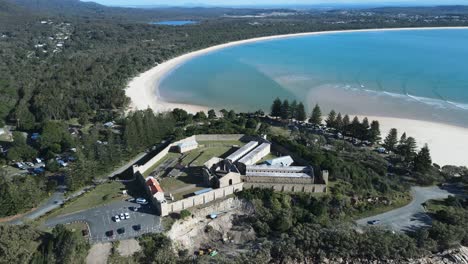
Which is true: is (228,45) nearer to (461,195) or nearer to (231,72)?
(231,72)

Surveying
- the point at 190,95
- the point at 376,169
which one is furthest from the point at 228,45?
the point at 376,169

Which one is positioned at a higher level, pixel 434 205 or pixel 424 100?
pixel 424 100

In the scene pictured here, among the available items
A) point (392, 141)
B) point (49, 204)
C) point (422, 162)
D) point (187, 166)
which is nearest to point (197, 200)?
point (187, 166)

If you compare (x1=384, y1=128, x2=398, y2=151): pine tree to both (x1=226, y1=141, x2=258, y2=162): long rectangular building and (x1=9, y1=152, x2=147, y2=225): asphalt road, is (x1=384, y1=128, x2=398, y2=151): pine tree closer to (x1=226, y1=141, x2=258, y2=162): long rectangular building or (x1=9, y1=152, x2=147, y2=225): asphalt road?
(x1=226, y1=141, x2=258, y2=162): long rectangular building

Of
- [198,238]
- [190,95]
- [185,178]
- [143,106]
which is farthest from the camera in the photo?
[190,95]

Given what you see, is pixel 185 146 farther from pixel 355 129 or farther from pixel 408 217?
pixel 355 129

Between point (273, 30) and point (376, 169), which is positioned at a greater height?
point (273, 30)

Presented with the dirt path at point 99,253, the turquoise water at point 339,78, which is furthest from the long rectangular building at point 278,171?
the turquoise water at point 339,78

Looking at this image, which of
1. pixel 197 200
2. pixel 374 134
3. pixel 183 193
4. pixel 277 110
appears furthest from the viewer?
pixel 277 110
